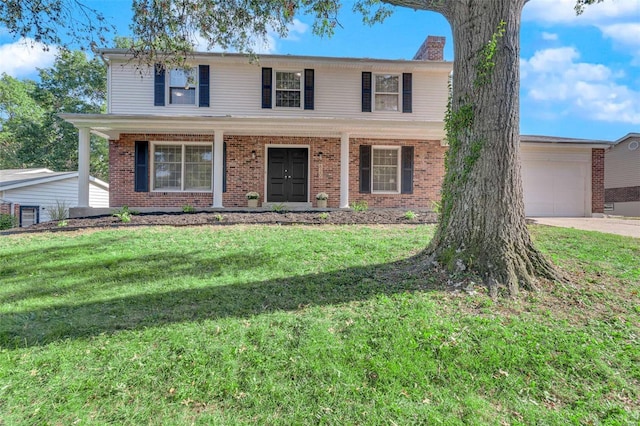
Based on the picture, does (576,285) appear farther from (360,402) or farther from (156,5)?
(156,5)

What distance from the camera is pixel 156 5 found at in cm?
595

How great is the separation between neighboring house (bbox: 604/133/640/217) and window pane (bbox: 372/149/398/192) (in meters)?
14.5

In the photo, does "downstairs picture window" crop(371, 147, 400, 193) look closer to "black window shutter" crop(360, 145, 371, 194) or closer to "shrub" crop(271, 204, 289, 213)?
"black window shutter" crop(360, 145, 371, 194)

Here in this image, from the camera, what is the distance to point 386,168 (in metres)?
12.8

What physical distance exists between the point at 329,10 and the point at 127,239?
6.19 meters

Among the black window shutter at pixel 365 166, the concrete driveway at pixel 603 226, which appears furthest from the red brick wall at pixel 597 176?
the black window shutter at pixel 365 166

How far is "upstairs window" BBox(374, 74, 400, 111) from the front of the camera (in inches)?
522

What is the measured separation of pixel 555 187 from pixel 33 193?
2259cm

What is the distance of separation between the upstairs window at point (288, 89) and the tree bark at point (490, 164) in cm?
910

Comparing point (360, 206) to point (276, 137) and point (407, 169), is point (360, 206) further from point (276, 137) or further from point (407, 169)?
point (276, 137)

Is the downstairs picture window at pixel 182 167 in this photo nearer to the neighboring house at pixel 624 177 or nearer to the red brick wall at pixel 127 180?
the red brick wall at pixel 127 180

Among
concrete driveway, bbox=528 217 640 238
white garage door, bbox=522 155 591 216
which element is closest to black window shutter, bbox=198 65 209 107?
concrete driveway, bbox=528 217 640 238

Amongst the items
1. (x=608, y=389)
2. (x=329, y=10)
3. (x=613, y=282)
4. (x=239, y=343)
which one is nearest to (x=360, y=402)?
(x=239, y=343)

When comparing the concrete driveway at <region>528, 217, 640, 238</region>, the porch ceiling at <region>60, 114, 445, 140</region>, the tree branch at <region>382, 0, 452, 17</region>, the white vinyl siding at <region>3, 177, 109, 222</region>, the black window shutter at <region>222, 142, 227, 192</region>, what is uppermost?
the tree branch at <region>382, 0, 452, 17</region>
